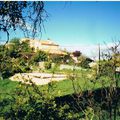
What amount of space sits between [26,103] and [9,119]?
1.80 ft

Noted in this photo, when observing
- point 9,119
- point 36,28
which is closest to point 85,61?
point 36,28

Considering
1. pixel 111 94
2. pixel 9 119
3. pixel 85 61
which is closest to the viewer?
pixel 111 94

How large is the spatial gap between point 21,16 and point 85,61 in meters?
2.48

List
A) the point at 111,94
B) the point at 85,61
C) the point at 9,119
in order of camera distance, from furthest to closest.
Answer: the point at 85,61
the point at 9,119
the point at 111,94

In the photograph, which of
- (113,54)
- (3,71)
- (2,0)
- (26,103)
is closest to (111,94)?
(113,54)

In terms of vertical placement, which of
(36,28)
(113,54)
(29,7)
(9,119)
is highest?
(29,7)

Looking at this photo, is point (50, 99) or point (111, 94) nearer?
point (111, 94)

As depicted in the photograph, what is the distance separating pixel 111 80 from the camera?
589 cm

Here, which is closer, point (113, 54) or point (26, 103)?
point (113, 54)

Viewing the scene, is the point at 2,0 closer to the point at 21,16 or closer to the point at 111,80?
the point at 21,16

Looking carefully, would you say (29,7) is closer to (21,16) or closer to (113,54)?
(21,16)

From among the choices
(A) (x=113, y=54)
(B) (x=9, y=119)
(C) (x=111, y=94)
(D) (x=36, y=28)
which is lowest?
(B) (x=9, y=119)

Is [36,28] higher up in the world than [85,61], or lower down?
higher up

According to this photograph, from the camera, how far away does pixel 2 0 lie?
585cm
